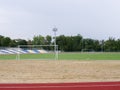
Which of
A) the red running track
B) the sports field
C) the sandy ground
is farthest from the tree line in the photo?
the red running track

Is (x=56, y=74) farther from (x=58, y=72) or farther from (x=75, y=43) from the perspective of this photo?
(x=75, y=43)

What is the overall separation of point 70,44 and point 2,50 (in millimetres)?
52758

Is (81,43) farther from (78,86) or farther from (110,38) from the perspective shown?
(78,86)

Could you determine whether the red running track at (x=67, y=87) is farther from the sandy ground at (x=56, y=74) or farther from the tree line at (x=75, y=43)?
the tree line at (x=75, y=43)

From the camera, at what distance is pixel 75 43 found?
377 feet

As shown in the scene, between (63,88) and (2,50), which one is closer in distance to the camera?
(63,88)

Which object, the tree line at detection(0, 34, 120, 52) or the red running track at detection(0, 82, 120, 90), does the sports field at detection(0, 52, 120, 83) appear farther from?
the tree line at detection(0, 34, 120, 52)

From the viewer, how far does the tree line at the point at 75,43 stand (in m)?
109

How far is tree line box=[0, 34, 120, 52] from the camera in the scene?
109 meters

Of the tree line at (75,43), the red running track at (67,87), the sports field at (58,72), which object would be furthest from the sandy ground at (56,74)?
the tree line at (75,43)

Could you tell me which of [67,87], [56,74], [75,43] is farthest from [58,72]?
[75,43]

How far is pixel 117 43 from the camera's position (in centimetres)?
11944

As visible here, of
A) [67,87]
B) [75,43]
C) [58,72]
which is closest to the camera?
[67,87]

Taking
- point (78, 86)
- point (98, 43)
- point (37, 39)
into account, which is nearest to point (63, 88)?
point (78, 86)
